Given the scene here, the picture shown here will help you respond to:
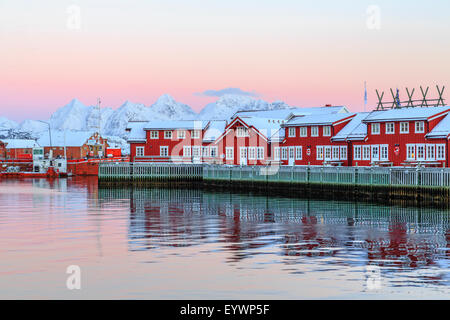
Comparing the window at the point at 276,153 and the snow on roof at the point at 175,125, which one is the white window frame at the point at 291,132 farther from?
the snow on roof at the point at 175,125

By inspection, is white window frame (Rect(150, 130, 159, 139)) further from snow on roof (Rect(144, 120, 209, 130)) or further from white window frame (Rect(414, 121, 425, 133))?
white window frame (Rect(414, 121, 425, 133))

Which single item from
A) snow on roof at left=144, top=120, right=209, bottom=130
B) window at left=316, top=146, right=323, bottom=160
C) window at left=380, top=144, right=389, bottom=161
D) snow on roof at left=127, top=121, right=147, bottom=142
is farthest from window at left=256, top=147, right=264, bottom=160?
snow on roof at left=127, top=121, right=147, bottom=142

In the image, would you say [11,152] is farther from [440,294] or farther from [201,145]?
[440,294]

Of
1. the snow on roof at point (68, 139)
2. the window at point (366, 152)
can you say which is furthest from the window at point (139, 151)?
the snow on roof at point (68, 139)

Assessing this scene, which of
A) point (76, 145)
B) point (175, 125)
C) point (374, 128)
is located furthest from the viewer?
point (76, 145)

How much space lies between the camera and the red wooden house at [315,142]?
71238 millimetres

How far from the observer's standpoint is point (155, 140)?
9062 cm

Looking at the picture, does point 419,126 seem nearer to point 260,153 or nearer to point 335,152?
point 335,152

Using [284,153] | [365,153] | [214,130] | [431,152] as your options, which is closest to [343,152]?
[365,153]

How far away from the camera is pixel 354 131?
69000 mm

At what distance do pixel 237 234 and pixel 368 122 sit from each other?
38.2 meters

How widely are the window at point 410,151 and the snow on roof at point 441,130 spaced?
7.46 feet

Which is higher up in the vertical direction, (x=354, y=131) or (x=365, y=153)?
(x=354, y=131)

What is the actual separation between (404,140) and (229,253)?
4205 cm
